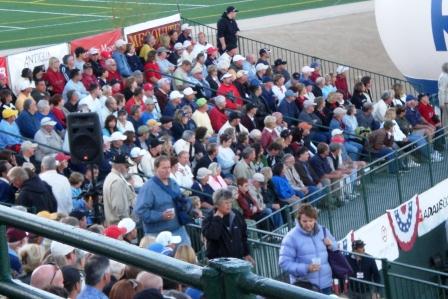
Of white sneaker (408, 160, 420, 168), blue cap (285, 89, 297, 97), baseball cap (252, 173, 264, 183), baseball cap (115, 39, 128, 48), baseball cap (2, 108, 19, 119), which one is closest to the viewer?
baseball cap (252, 173, 264, 183)

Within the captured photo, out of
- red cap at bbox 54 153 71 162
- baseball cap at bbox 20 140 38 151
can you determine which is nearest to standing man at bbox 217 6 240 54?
red cap at bbox 54 153 71 162

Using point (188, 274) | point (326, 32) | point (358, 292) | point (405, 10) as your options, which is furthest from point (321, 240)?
point (326, 32)

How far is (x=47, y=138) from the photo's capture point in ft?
49.6

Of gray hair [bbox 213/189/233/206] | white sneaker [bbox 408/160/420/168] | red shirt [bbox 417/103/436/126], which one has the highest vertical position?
red shirt [bbox 417/103/436/126]

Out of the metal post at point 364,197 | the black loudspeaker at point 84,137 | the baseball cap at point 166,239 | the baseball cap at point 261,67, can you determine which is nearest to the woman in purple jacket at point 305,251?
Answer: the baseball cap at point 166,239

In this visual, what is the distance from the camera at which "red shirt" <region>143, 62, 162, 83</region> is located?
2016 centimetres

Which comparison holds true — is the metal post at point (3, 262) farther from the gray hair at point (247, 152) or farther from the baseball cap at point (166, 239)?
the gray hair at point (247, 152)

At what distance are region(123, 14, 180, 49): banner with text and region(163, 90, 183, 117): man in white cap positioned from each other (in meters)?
3.81

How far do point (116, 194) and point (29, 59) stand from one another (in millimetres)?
6667

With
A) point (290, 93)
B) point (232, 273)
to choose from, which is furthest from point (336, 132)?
point (232, 273)

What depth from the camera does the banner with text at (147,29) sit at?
2155 centimetres

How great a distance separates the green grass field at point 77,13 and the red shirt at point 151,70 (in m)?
8.53

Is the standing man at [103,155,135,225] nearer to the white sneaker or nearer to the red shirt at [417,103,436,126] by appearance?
the white sneaker

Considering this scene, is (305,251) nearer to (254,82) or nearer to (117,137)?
(117,137)
